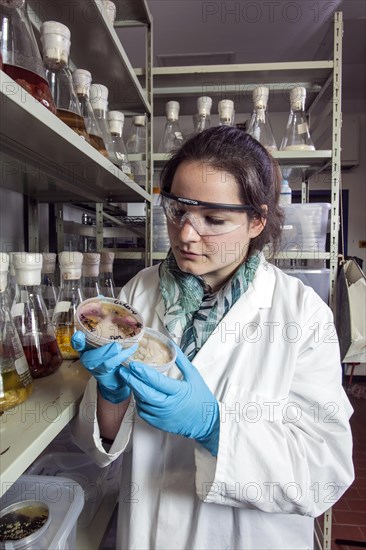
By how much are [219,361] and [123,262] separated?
121 centimetres

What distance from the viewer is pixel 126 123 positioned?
212 cm

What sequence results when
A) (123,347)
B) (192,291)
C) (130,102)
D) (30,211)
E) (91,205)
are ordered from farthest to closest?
(91,205), (130,102), (30,211), (192,291), (123,347)

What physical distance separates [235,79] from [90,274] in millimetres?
1517

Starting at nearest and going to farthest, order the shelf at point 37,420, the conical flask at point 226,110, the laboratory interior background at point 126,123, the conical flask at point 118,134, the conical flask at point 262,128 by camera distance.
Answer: the shelf at point 37,420 → the laboratory interior background at point 126,123 → the conical flask at point 118,134 → the conical flask at point 226,110 → the conical flask at point 262,128

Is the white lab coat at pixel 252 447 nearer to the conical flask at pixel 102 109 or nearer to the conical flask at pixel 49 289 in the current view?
the conical flask at pixel 49 289

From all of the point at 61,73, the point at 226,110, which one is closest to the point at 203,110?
the point at 226,110

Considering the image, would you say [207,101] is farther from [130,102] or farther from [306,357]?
[306,357]

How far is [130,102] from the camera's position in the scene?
1.67 meters

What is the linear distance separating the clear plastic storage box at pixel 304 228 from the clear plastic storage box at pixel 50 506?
1404mm

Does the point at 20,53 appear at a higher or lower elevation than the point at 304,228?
higher

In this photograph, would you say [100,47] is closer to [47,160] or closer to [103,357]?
[47,160]

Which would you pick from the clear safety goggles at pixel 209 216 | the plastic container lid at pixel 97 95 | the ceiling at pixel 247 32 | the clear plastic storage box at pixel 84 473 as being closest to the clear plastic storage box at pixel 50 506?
the clear plastic storage box at pixel 84 473

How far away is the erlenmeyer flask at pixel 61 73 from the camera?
28.7 inches

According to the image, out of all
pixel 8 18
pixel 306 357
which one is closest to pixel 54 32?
pixel 8 18
